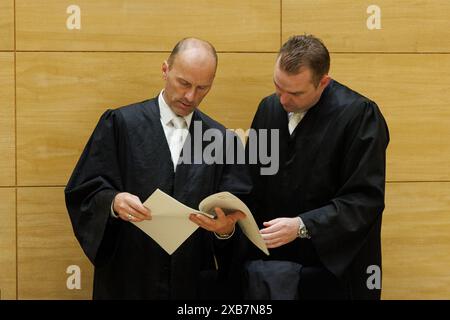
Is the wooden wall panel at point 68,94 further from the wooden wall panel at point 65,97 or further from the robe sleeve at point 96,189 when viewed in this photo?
the robe sleeve at point 96,189

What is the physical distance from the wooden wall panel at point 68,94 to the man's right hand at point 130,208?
911mm

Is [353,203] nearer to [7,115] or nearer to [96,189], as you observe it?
[96,189]

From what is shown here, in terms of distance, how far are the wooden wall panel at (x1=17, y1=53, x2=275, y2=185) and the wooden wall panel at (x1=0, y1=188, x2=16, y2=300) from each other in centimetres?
14

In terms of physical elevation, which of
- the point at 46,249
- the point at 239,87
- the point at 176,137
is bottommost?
the point at 46,249

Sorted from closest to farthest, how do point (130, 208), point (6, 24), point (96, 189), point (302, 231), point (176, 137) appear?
1. point (130, 208)
2. point (302, 231)
3. point (96, 189)
4. point (176, 137)
5. point (6, 24)

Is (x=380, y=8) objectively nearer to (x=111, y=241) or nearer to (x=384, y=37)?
(x=384, y=37)

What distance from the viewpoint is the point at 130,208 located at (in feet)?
11.4

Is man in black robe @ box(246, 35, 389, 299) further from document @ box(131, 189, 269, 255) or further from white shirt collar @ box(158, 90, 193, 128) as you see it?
white shirt collar @ box(158, 90, 193, 128)

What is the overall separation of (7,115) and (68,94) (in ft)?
1.20

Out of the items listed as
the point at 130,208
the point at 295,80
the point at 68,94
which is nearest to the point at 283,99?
the point at 295,80

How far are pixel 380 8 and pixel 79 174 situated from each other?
1987mm

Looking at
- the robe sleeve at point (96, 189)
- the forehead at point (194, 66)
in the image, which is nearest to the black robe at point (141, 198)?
the robe sleeve at point (96, 189)

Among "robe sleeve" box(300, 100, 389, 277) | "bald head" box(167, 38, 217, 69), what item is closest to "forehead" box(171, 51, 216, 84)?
"bald head" box(167, 38, 217, 69)

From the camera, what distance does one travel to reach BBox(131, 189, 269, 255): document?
3359mm
